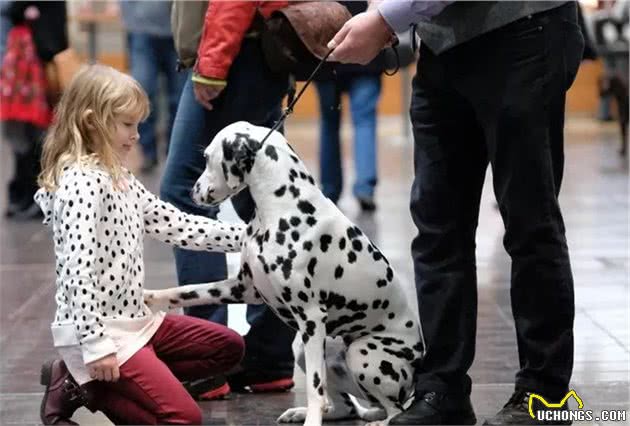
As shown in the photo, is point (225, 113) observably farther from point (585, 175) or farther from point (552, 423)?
point (585, 175)

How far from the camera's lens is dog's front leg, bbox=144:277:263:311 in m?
4.20

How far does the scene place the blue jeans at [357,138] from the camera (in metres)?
9.37

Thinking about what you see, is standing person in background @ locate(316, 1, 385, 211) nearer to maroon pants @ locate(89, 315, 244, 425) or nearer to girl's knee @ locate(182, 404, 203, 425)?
maroon pants @ locate(89, 315, 244, 425)

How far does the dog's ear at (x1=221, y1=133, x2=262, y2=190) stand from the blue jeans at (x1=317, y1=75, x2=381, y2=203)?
5.28 meters

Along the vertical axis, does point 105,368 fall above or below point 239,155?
below

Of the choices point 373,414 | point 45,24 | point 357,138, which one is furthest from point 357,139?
point 373,414

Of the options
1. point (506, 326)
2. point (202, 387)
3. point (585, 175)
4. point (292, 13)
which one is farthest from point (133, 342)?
point (585, 175)

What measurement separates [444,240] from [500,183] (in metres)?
0.30

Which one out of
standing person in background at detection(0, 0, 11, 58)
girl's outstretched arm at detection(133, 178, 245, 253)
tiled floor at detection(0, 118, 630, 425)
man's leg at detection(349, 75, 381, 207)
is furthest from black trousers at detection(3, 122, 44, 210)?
girl's outstretched arm at detection(133, 178, 245, 253)

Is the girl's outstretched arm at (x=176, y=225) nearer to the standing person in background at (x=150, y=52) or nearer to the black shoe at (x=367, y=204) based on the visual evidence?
the black shoe at (x=367, y=204)

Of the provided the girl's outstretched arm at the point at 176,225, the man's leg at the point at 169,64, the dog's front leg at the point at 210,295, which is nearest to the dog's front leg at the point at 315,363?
the dog's front leg at the point at 210,295

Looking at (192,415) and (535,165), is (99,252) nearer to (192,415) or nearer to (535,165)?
(192,415)

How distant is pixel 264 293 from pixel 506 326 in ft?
6.95

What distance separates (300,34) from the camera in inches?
184
